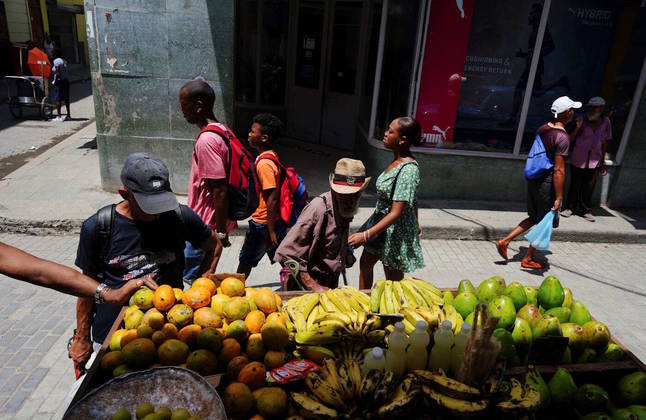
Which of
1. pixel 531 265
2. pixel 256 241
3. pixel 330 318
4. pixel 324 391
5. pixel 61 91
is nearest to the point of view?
pixel 324 391

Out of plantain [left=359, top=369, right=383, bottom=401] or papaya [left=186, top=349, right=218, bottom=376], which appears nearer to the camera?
plantain [left=359, top=369, right=383, bottom=401]

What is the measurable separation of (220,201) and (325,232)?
3.15 feet

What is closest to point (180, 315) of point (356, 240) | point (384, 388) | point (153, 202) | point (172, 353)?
point (172, 353)

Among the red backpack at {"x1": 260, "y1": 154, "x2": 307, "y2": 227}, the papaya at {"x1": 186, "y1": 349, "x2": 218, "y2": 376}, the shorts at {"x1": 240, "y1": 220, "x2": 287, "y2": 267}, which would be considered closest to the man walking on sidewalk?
the red backpack at {"x1": 260, "y1": 154, "x2": 307, "y2": 227}

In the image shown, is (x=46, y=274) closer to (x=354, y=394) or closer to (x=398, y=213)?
(x=354, y=394)

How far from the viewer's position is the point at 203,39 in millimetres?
6844

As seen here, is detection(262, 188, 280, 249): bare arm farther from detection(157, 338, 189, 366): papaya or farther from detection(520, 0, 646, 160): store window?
detection(520, 0, 646, 160): store window

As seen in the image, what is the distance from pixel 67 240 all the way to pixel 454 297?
542 cm

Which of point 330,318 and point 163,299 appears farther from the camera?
point 330,318

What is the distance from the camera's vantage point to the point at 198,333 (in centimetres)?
247

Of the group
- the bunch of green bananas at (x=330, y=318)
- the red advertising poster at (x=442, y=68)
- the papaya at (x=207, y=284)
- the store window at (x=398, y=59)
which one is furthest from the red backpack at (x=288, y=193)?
the red advertising poster at (x=442, y=68)

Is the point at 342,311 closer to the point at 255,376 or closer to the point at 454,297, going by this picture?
the point at 255,376

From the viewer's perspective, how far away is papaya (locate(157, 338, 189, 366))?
2.31 m

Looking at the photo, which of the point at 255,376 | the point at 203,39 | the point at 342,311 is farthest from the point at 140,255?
the point at 203,39
